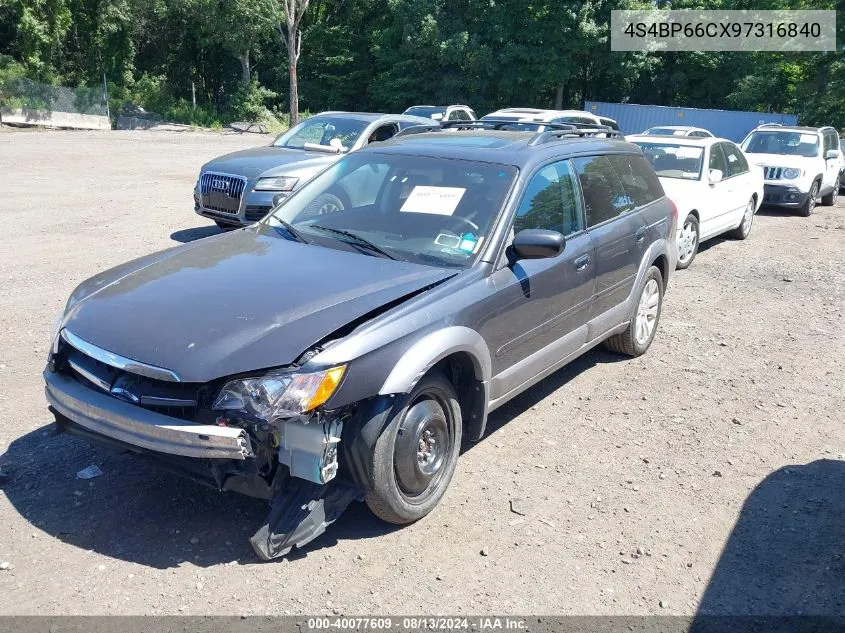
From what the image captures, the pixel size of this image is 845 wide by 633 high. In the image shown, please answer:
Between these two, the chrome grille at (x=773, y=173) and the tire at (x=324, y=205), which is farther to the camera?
the chrome grille at (x=773, y=173)

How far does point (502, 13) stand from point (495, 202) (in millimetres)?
36813

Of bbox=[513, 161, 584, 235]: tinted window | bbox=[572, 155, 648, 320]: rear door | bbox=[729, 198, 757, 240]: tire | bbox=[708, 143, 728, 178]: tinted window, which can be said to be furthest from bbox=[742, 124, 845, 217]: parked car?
bbox=[513, 161, 584, 235]: tinted window

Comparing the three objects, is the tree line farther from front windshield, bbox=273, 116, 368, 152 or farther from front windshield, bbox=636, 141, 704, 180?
front windshield, bbox=636, 141, 704, 180

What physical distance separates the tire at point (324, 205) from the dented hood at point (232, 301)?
44 cm

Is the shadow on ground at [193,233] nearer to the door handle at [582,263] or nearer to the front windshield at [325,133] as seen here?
the front windshield at [325,133]

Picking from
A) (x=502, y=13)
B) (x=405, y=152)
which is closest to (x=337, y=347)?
(x=405, y=152)

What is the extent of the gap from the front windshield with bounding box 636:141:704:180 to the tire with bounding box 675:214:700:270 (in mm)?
748

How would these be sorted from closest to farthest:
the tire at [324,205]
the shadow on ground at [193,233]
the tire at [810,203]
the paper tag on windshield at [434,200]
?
the paper tag on windshield at [434,200], the tire at [324,205], the shadow on ground at [193,233], the tire at [810,203]

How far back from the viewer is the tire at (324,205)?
490cm

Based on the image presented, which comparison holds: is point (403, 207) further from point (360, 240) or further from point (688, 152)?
point (688, 152)

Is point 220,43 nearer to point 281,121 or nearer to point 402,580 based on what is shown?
point 281,121

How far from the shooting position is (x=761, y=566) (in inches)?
145

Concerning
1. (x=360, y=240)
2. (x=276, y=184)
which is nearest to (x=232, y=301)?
(x=360, y=240)

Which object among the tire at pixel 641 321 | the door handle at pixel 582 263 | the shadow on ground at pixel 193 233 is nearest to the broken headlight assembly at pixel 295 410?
the door handle at pixel 582 263
